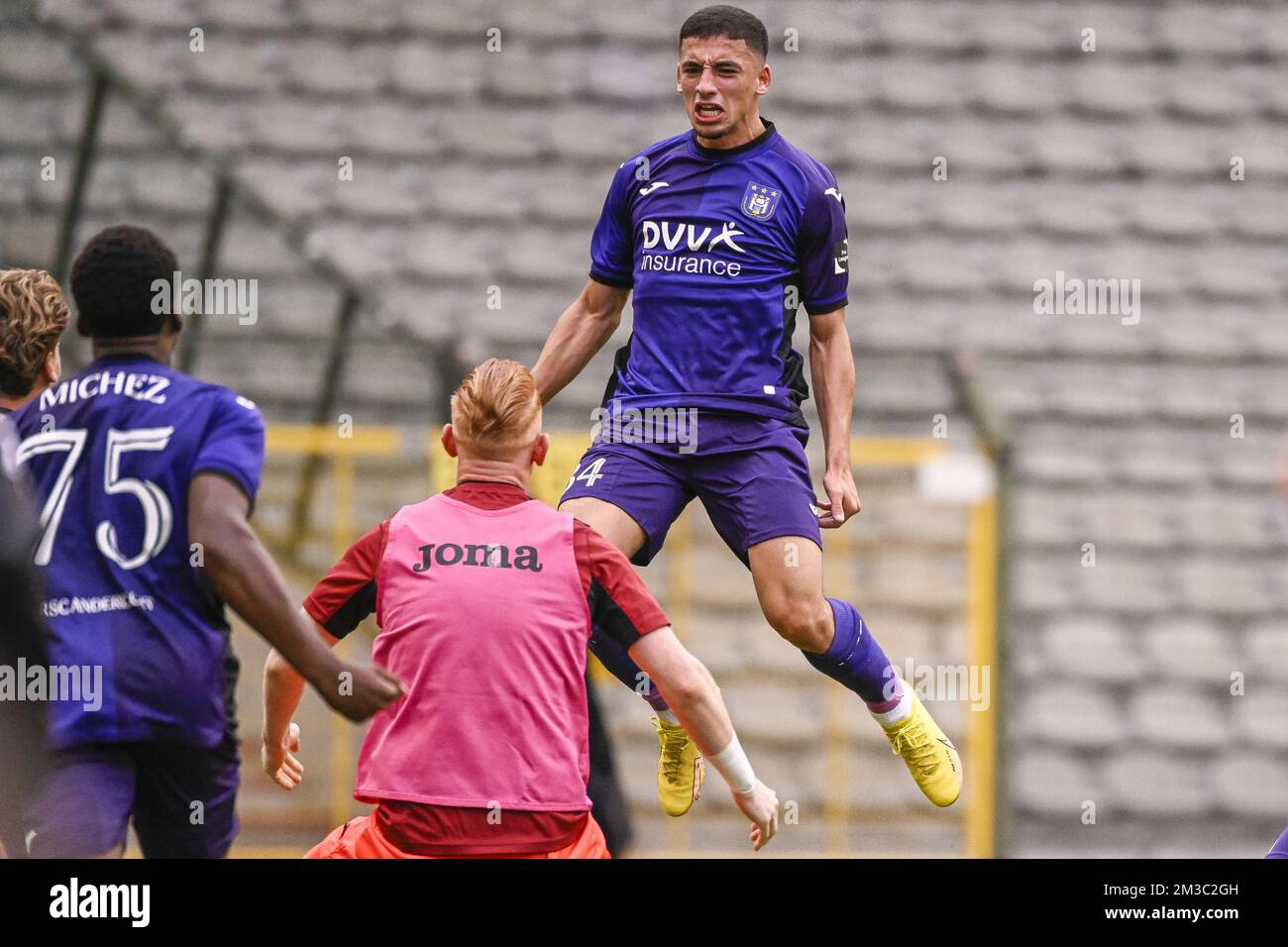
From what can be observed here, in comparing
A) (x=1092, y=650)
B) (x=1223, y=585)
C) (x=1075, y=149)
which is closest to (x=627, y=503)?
(x=1092, y=650)

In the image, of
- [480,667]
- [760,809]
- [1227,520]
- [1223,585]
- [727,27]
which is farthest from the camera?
[1227,520]

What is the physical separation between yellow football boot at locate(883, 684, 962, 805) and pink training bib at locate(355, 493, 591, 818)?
1561 millimetres

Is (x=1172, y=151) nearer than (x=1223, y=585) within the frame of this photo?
No

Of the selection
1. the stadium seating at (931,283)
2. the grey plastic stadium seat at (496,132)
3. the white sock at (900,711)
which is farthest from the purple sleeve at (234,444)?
the grey plastic stadium seat at (496,132)

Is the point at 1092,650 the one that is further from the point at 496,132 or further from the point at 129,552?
the point at 129,552

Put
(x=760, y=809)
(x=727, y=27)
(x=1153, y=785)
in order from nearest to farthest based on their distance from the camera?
(x=760, y=809) → (x=727, y=27) → (x=1153, y=785)

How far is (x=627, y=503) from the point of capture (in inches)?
188

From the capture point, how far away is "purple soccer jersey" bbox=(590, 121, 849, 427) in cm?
475

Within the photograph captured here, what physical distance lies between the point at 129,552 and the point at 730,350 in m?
1.62

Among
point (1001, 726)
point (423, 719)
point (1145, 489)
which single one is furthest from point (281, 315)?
point (423, 719)

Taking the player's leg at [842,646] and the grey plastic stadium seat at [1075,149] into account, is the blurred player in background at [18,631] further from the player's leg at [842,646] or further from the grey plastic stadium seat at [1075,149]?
the grey plastic stadium seat at [1075,149]

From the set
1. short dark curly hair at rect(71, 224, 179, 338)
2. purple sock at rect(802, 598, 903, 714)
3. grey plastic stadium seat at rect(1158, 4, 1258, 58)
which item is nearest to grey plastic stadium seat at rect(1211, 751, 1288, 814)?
grey plastic stadium seat at rect(1158, 4, 1258, 58)

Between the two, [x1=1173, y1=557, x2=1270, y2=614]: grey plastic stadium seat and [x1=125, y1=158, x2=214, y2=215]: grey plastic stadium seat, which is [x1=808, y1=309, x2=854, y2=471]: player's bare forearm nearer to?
[x1=125, y1=158, x2=214, y2=215]: grey plastic stadium seat
